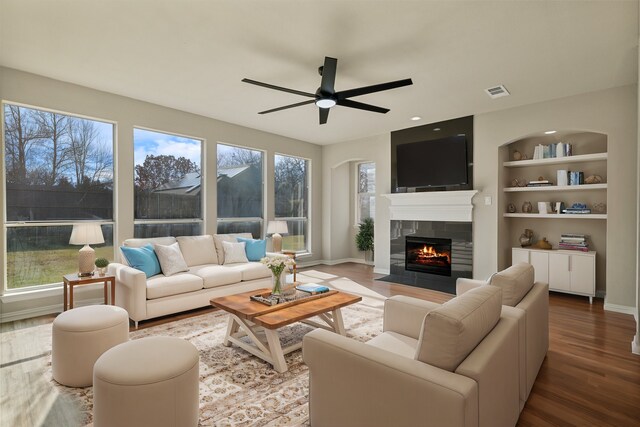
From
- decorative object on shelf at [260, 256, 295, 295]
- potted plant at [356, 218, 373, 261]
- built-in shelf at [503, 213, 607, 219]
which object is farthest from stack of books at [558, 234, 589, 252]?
decorative object on shelf at [260, 256, 295, 295]

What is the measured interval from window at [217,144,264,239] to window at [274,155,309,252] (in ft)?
1.52

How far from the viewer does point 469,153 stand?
5324mm

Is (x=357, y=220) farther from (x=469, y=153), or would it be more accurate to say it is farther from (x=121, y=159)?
(x=121, y=159)

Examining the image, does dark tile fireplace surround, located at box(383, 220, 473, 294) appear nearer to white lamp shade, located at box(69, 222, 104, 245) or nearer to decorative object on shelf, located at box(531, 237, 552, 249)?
decorative object on shelf, located at box(531, 237, 552, 249)

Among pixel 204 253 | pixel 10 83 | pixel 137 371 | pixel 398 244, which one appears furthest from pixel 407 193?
pixel 10 83

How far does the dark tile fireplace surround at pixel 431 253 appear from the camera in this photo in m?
5.41

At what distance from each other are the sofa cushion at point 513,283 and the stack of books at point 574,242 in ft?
9.77

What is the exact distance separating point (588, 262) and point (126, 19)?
19.6 feet

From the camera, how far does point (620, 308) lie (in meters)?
4.07

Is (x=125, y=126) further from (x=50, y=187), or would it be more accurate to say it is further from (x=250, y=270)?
(x=250, y=270)

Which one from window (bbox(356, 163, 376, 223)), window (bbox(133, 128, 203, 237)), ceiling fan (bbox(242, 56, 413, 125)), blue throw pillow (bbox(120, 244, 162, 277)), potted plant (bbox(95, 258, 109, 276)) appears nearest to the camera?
ceiling fan (bbox(242, 56, 413, 125))

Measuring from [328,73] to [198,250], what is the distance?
10.0 ft

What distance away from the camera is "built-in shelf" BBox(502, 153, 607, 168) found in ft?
14.5

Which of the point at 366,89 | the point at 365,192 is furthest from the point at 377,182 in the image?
the point at 366,89
